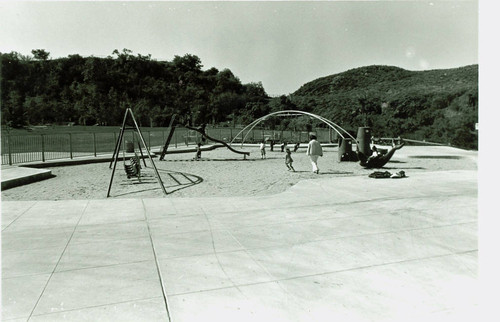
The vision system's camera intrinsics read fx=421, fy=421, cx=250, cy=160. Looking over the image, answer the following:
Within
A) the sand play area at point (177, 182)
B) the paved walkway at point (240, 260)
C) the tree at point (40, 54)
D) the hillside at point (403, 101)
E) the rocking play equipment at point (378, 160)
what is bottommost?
the paved walkway at point (240, 260)

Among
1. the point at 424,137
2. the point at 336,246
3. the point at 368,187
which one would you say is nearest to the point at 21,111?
the point at 424,137

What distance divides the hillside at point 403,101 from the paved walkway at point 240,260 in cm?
2724

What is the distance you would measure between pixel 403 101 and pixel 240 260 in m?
58.9

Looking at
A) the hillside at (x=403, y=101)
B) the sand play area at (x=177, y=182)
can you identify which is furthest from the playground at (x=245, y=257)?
the hillside at (x=403, y=101)

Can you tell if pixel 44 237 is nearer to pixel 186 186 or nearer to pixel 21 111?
pixel 186 186

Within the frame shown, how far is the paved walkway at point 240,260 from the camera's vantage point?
3.87 meters

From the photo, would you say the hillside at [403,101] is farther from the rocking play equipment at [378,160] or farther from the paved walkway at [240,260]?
the paved walkway at [240,260]

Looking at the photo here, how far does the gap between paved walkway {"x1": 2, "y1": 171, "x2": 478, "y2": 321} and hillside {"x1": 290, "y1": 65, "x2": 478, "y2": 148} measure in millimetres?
27237

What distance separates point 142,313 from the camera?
147 inches

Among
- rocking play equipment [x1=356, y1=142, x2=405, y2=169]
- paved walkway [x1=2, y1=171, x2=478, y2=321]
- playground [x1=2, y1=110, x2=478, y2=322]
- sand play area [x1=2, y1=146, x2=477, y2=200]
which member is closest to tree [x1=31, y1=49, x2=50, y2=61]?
sand play area [x1=2, y1=146, x2=477, y2=200]

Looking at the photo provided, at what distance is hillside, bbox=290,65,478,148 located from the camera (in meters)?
40.6

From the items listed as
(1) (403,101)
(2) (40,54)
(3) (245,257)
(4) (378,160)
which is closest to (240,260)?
(3) (245,257)

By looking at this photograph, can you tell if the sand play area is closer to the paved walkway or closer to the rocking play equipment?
the rocking play equipment

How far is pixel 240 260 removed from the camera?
515 centimetres
